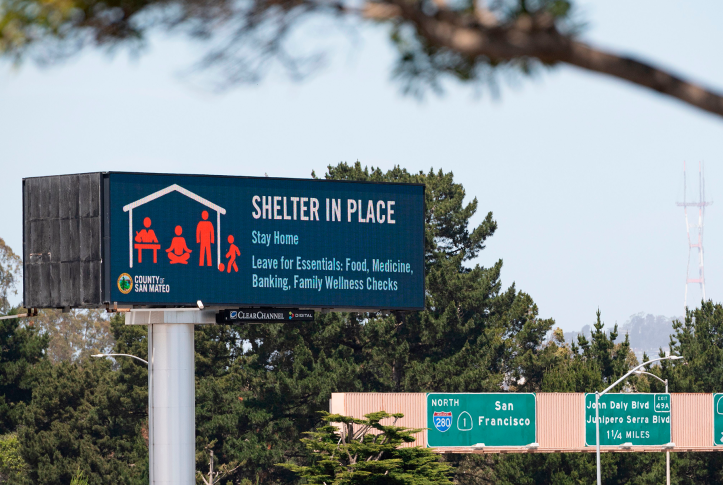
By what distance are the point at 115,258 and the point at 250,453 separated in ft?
87.8

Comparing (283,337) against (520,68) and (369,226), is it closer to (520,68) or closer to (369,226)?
(369,226)

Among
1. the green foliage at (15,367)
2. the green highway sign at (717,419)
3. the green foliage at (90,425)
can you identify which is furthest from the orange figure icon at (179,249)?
the green foliage at (15,367)

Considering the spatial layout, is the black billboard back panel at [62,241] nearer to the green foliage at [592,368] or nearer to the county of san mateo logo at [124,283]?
the county of san mateo logo at [124,283]

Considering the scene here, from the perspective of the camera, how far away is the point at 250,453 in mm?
59125

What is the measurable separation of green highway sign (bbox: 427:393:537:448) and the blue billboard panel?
7.65 m

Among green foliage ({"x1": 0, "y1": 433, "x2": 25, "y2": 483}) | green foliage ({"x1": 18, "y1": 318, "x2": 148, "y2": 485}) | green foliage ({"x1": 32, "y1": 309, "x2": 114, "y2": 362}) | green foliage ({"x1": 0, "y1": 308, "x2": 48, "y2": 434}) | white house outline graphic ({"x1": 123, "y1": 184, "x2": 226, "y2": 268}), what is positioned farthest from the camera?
green foliage ({"x1": 32, "y1": 309, "x2": 114, "y2": 362})

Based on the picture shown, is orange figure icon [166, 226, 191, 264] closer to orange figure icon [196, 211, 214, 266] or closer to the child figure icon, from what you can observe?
orange figure icon [196, 211, 214, 266]

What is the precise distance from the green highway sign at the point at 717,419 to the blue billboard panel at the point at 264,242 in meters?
17.9

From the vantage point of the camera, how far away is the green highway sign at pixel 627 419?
155 feet

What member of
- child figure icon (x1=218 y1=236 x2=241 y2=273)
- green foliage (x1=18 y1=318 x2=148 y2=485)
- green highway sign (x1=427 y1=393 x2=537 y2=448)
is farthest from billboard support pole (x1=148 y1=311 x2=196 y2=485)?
green foliage (x1=18 y1=318 x2=148 y2=485)

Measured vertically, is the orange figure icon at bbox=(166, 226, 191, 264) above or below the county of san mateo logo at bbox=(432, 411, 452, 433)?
above

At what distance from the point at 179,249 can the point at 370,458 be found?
1013 centimetres

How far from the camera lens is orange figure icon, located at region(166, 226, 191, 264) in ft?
116

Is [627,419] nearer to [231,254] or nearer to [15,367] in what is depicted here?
[231,254]
